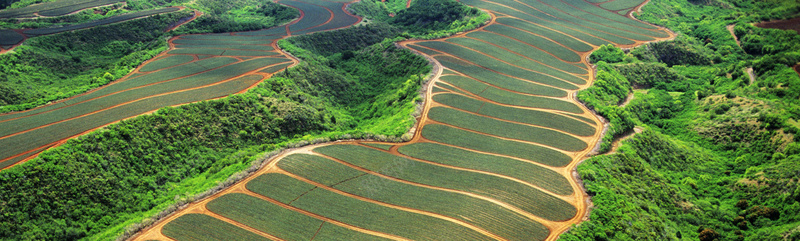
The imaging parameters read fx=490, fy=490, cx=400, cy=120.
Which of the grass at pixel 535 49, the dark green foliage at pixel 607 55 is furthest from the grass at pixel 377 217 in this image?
the dark green foliage at pixel 607 55

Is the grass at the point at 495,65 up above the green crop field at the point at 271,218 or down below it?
above

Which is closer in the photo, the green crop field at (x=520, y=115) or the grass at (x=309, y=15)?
the green crop field at (x=520, y=115)

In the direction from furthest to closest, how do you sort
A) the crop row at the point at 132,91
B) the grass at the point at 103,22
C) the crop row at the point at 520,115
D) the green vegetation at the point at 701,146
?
the grass at the point at 103,22, the crop row at the point at 520,115, the crop row at the point at 132,91, the green vegetation at the point at 701,146

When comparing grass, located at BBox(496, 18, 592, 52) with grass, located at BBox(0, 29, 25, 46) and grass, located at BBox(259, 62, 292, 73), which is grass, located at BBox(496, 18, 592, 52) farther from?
grass, located at BBox(0, 29, 25, 46)

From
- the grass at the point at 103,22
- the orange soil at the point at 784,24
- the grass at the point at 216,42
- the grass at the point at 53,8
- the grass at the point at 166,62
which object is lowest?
the grass at the point at 166,62

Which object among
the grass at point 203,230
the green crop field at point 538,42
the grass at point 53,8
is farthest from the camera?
the grass at point 53,8

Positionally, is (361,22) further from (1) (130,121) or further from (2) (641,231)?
(2) (641,231)

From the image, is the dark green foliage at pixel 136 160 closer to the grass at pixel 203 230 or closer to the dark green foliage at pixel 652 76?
the grass at pixel 203 230
